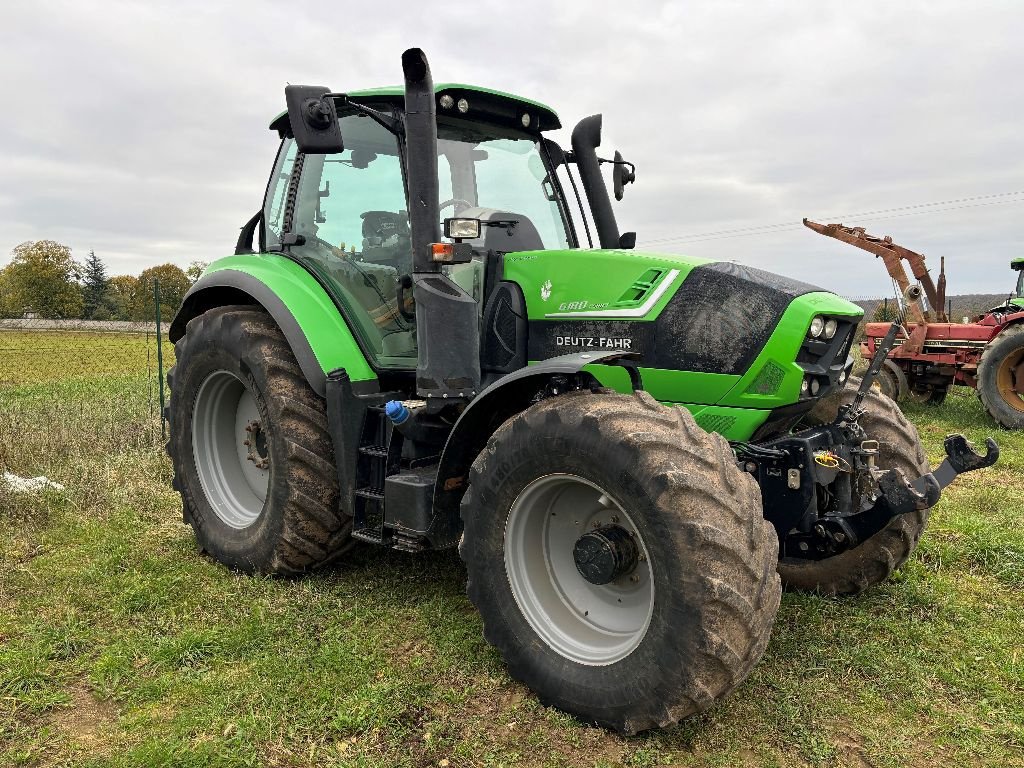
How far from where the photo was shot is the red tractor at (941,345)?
9773 millimetres

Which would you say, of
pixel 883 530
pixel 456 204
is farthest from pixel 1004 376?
pixel 456 204

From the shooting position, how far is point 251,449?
14.9ft

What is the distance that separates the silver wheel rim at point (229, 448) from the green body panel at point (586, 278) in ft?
6.24

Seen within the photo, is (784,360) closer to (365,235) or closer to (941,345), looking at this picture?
(365,235)

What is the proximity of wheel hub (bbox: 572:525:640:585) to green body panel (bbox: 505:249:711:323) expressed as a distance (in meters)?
1.00

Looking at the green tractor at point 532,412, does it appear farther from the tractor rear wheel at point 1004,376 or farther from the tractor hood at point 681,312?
the tractor rear wheel at point 1004,376

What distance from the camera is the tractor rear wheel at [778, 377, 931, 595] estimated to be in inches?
148

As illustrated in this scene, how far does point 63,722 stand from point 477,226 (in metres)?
2.63

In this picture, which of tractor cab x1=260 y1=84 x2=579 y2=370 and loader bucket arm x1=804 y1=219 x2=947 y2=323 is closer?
tractor cab x1=260 y1=84 x2=579 y2=370

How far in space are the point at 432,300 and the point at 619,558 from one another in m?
1.44

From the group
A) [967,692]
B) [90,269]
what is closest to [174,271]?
[90,269]

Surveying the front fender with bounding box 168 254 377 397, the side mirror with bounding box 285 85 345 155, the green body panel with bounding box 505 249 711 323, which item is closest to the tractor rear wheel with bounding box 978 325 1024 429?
the green body panel with bounding box 505 249 711 323

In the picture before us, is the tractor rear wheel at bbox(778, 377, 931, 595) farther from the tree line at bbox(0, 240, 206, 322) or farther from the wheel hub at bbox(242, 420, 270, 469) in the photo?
the tree line at bbox(0, 240, 206, 322)

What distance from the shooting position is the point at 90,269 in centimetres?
7100
